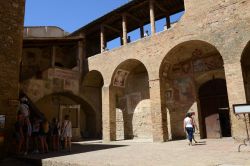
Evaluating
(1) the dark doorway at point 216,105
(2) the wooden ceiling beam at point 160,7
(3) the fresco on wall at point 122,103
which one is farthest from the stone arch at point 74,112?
(2) the wooden ceiling beam at point 160,7

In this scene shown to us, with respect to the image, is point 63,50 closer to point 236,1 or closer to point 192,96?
point 192,96

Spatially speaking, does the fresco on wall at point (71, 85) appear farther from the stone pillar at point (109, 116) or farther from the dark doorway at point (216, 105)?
the dark doorway at point (216, 105)

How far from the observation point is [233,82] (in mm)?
10289

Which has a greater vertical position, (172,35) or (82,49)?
(82,49)

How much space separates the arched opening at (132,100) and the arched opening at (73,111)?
244 cm

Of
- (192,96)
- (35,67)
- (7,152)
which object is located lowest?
(7,152)

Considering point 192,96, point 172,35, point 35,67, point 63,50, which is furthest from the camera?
point 63,50

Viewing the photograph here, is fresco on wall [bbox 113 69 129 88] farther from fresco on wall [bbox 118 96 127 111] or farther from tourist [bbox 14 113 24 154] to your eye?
tourist [bbox 14 113 24 154]

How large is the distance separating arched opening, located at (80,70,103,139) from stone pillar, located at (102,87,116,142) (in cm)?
277

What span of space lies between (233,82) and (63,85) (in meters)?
10.4

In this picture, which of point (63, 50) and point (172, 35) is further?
point (63, 50)

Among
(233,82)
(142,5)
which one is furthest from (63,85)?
(233,82)

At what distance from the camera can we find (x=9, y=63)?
9.16 metres

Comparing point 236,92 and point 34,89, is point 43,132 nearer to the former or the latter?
point 34,89
